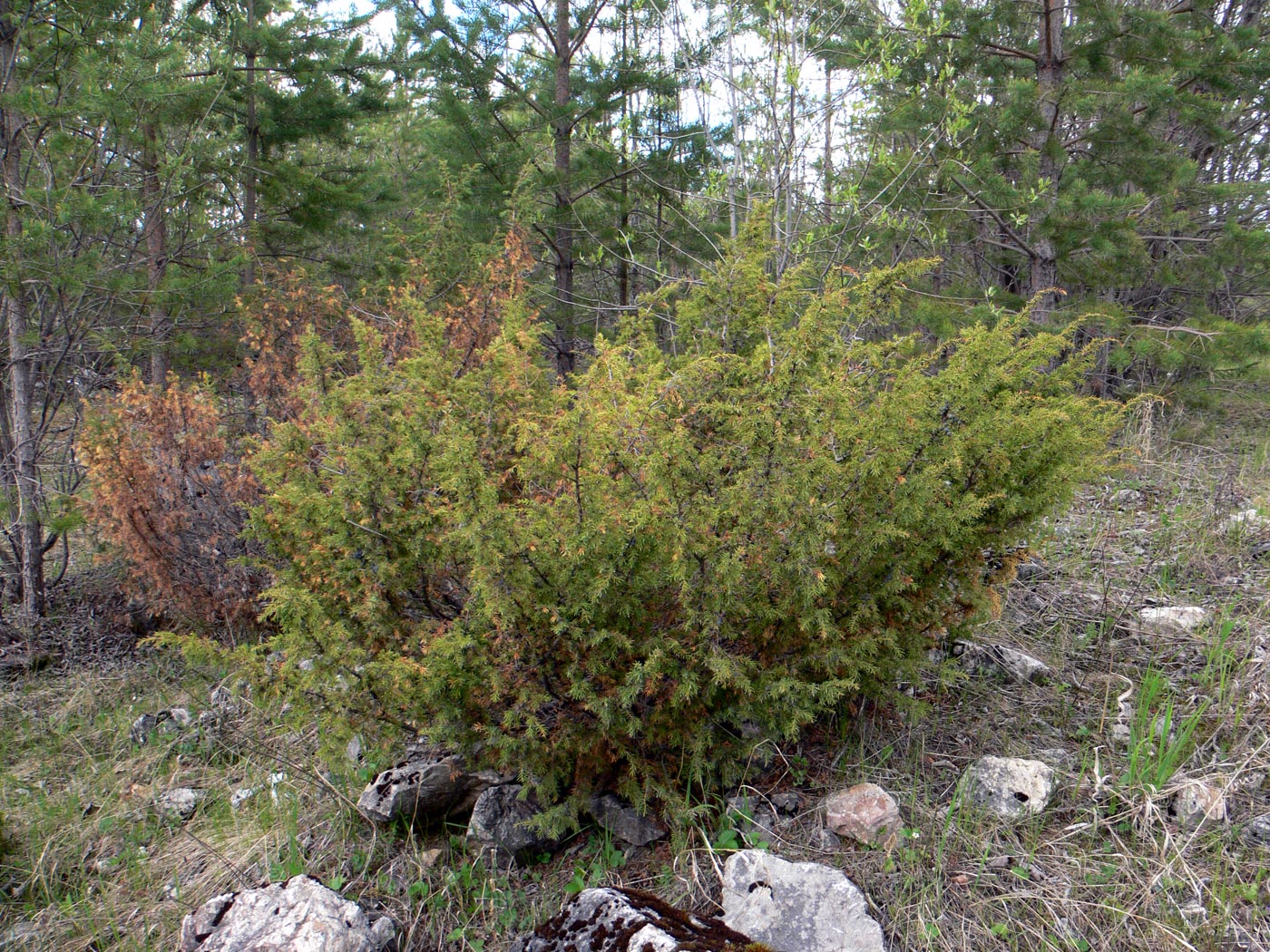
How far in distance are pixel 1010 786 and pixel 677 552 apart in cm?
128

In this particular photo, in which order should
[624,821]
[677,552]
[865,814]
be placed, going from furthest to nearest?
[624,821] < [865,814] < [677,552]

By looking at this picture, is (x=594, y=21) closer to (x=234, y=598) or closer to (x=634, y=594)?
(x=234, y=598)

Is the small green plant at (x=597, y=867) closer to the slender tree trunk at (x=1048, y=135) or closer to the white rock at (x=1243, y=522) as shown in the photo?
the white rock at (x=1243, y=522)

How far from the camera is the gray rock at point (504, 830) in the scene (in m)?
2.45

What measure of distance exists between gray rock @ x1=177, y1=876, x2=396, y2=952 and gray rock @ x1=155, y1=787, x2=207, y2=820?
117 centimetres

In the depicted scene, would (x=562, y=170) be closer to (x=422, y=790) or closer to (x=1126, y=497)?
(x=1126, y=497)

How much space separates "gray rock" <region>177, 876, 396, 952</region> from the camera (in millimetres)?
1965

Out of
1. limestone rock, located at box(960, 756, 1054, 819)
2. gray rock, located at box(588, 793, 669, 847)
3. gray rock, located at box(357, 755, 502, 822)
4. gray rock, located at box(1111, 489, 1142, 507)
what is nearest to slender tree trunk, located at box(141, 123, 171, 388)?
gray rock, located at box(357, 755, 502, 822)

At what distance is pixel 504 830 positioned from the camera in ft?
8.06

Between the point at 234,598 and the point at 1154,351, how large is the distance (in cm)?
642

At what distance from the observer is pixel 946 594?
97.3 inches

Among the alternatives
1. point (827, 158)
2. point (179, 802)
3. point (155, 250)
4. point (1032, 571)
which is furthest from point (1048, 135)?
point (155, 250)

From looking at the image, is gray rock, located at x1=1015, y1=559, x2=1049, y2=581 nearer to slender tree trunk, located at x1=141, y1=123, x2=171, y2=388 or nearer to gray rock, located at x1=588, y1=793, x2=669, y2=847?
gray rock, located at x1=588, y1=793, x2=669, y2=847

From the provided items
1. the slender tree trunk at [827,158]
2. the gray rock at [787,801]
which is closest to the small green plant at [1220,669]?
the gray rock at [787,801]
